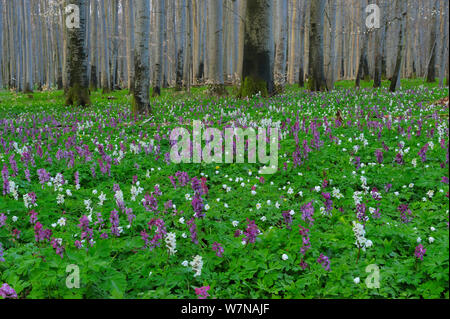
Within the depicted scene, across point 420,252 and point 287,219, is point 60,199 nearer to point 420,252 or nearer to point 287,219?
point 287,219

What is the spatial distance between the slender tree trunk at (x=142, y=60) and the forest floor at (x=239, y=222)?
173 inches

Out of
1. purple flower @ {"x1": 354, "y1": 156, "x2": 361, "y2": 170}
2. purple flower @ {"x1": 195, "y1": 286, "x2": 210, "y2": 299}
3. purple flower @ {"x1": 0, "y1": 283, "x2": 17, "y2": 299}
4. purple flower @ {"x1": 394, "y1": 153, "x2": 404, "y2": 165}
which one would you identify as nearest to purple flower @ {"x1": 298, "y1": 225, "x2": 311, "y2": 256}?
purple flower @ {"x1": 195, "y1": 286, "x2": 210, "y2": 299}

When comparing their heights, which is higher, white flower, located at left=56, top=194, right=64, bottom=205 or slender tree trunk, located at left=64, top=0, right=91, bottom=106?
slender tree trunk, located at left=64, top=0, right=91, bottom=106

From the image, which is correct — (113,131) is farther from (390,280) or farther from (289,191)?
(390,280)

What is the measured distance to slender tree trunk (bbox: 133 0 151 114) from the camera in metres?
12.0

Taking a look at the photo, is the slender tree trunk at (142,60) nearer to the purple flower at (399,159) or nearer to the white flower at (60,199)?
the white flower at (60,199)

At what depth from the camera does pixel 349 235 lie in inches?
147

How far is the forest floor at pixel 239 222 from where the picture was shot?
3.06m

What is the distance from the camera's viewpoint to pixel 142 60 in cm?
1218

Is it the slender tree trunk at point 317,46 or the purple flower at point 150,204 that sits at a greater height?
the slender tree trunk at point 317,46

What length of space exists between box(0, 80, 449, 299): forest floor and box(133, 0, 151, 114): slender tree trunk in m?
4.39

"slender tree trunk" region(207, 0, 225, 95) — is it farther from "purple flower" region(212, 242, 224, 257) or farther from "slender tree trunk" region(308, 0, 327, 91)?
"purple flower" region(212, 242, 224, 257)

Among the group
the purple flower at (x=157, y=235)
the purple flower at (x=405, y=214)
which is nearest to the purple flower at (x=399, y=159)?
the purple flower at (x=405, y=214)
